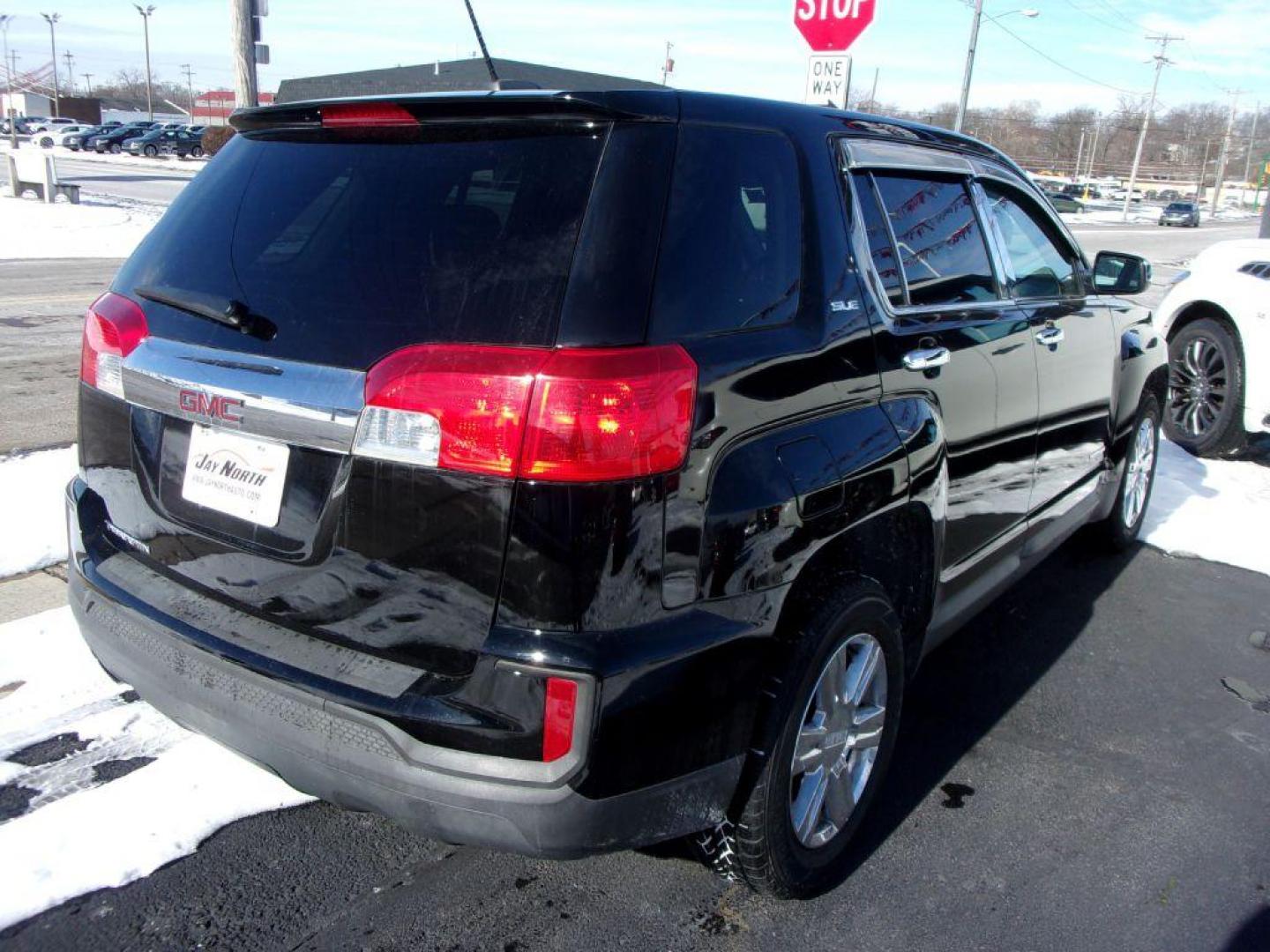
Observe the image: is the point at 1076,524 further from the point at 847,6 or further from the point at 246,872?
the point at 847,6

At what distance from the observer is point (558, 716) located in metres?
1.94

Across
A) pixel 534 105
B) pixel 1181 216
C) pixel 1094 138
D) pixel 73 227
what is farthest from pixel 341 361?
pixel 1094 138

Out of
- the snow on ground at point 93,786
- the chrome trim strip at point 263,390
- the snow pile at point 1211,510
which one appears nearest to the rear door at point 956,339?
the chrome trim strip at point 263,390

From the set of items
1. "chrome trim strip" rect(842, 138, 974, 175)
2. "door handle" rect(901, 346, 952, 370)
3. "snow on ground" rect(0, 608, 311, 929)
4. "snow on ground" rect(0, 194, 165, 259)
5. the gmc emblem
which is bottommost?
"snow on ground" rect(0, 194, 165, 259)

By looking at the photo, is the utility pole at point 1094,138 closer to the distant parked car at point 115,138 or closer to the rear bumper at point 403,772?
the distant parked car at point 115,138

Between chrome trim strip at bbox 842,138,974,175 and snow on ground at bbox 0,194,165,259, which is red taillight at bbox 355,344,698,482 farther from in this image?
snow on ground at bbox 0,194,165,259

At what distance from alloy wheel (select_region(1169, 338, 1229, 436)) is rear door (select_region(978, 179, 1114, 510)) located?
356cm

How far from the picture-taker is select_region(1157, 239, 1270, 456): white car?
717cm

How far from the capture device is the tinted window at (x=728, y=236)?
216 cm

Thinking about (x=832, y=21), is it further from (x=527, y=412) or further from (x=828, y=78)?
(x=527, y=412)

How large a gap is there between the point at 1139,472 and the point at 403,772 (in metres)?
4.64

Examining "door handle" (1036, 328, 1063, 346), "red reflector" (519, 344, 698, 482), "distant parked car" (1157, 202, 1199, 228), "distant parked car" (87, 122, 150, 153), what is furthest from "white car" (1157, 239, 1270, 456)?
"distant parked car" (87, 122, 150, 153)

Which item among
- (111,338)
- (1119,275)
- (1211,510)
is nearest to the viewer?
(111,338)

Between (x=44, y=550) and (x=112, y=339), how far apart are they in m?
2.21
